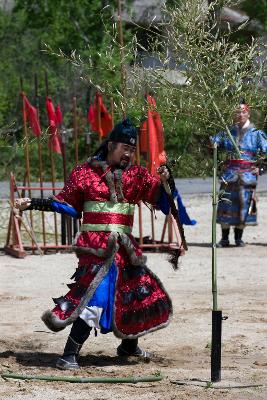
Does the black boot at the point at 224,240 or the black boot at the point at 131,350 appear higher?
the black boot at the point at 131,350

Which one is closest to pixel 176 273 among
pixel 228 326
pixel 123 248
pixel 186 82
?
pixel 228 326

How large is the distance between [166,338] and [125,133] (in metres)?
1.73

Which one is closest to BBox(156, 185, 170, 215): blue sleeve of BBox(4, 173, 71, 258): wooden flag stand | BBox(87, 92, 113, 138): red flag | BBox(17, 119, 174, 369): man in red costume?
BBox(17, 119, 174, 369): man in red costume

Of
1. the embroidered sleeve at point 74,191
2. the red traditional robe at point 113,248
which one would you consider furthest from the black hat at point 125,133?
the embroidered sleeve at point 74,191

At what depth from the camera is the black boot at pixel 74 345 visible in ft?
24.5

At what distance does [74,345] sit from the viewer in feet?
24.6

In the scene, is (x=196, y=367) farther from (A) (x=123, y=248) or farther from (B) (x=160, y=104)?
(B) (x=160, y=104)

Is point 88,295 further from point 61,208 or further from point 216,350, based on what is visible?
point 216,350

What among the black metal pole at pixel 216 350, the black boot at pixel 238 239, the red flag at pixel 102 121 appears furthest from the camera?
the black boot at pixel 238 239

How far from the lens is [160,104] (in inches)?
277

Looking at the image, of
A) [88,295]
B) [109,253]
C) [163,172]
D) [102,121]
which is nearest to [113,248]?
[109,253]

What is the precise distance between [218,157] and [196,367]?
49.8 inches

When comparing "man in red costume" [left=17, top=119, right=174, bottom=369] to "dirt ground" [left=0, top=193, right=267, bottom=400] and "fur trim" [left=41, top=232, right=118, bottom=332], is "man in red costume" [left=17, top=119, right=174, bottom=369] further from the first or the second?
"dirt ground" [left=0, top=193, right=267, bottom=400]

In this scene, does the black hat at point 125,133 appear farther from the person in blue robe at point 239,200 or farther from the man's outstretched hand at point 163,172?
the person in blue robe at point 239,200
